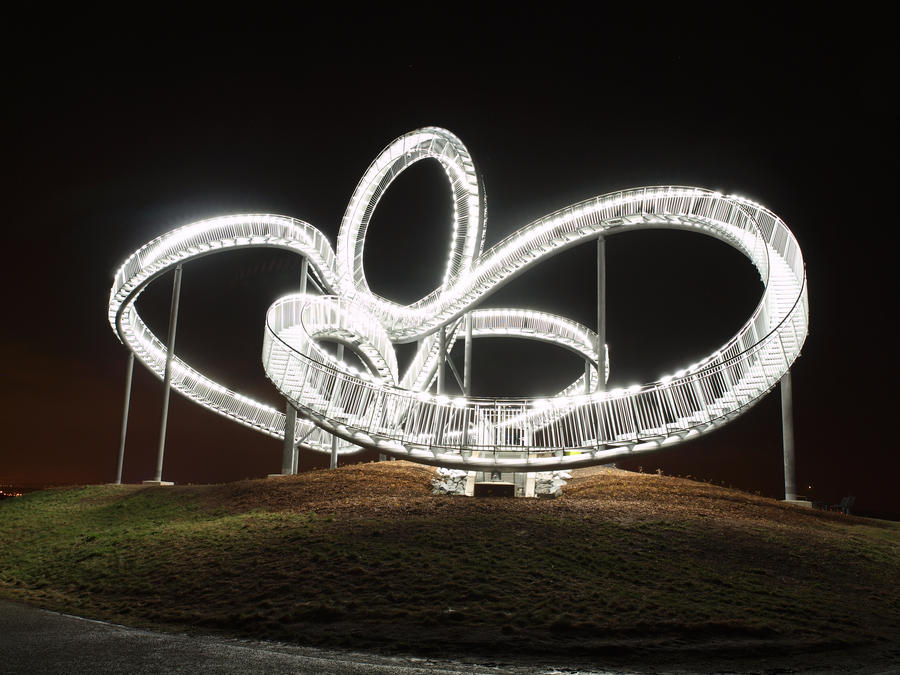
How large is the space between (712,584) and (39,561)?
1175 cm

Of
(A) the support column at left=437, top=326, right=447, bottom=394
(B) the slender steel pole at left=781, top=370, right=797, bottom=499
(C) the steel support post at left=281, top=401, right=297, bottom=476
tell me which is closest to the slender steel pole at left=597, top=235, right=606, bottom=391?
(B) the slender steel pole at left=781, top=370, right=797, bottom=499

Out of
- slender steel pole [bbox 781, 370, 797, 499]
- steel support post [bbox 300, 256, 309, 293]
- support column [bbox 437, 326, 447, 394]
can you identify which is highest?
steel support post [bbox 300, 256, 309, 293]

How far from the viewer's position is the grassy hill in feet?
27.7

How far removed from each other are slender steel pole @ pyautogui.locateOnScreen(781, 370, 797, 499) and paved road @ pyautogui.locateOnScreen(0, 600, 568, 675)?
1468 centimetres

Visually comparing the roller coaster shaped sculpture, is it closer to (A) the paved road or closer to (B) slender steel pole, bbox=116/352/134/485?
(B) slender steel pole, bbox=116/352/134/485

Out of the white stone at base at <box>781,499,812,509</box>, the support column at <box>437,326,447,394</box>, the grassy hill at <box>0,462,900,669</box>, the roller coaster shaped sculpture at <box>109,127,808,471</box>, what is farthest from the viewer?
the support column at <box>437,326,447,394</box>

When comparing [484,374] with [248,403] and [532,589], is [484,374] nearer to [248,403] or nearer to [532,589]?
[248,403]

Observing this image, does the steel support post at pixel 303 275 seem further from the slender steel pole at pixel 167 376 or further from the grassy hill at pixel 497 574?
the grassy hill at pixel 497 574

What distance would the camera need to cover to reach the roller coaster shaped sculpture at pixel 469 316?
54.4 feet

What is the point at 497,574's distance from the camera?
10.2 metres

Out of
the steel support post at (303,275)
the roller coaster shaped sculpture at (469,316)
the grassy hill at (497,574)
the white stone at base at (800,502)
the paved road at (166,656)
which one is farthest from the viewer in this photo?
the steel support post at (303,275)

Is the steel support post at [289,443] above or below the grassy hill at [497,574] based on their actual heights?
above

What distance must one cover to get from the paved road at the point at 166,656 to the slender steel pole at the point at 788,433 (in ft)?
48.2

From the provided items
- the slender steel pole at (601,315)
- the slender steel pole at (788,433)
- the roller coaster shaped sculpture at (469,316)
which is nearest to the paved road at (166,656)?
the roller coaster shaped sculpture at (469,316)
